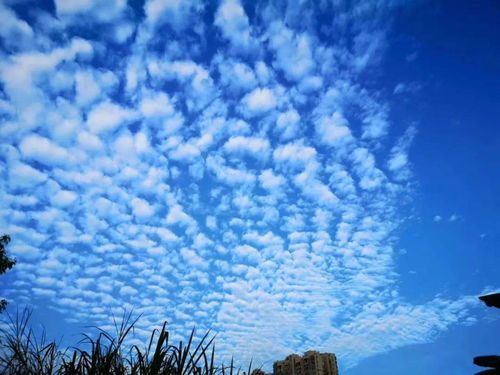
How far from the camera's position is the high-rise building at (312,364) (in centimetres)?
4897

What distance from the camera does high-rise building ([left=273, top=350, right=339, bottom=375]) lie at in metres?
49.0

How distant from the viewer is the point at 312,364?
162ft

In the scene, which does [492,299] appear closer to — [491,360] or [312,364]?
[491,360]

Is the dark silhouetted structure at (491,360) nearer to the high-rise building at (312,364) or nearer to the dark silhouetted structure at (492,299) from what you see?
the dark silhouetted structure at (492,299)

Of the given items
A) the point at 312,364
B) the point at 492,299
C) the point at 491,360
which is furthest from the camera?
the point at 312,364

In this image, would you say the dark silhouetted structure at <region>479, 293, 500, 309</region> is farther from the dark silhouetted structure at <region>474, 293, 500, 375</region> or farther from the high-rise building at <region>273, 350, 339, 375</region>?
the high-rise building at <region>273, 350, 339, 375</region>

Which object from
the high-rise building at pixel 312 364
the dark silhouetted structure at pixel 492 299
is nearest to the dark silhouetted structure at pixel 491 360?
the dark silhouetted structure at pixel 492 299

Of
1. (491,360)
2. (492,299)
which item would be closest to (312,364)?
(492,299)

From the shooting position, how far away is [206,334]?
2.34 m

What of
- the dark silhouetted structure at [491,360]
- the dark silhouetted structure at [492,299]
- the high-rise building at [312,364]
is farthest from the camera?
the high-rise building at [312,364]

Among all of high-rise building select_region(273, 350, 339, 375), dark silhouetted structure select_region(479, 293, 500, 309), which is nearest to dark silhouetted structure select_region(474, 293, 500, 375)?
dark silhouetted structure select_region(479, 293, 500, 309)

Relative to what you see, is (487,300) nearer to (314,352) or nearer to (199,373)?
(199,373)

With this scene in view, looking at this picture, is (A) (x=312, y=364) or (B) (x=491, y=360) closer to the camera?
(B) (x=491, y=360)

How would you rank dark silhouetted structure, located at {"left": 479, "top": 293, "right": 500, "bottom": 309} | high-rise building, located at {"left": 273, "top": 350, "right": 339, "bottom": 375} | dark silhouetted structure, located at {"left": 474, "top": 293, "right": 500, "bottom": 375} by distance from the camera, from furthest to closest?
high-rise building, located at {"left": 273, "top": 350, "right": 339, "bottom": 375}, dark silhouetted structure, located at {"left": 479, "top": 293, "right": 500, "bottom": 309}, dark silhouetted structure, located at {"left": 474, "top": 293, "right": 500, "bottom": 375}
